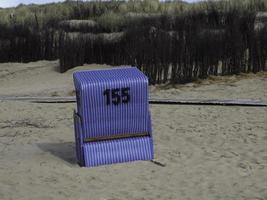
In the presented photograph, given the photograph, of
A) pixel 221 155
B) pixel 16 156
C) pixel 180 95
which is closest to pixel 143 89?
pixel 221 155

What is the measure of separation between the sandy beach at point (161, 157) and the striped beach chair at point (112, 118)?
0.17 metres

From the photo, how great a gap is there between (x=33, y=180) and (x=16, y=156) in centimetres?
133

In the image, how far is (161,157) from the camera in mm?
7828

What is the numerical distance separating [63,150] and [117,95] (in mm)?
1459

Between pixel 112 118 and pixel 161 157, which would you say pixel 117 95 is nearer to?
pixel 112 118

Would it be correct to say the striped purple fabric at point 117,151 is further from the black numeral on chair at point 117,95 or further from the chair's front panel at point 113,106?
the black numeral on chair at point 117,95

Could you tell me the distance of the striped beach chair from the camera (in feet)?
24.1

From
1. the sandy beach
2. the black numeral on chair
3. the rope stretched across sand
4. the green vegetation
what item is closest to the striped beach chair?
the black numeral on chair

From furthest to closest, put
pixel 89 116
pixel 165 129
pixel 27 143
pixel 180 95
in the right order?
pixel 180 95 < pixel 165 129 < pixel 27 143 < pixel 89 116

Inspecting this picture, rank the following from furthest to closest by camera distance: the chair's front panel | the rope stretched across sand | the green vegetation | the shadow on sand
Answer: the green vegetation → the rope stretched across sand → the shadow on sand → the chair's front panel

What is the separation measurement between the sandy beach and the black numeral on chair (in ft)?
2.51

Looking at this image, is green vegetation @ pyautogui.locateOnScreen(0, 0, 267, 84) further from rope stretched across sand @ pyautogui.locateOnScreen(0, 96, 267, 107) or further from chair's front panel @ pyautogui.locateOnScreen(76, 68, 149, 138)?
chair's front panel @ pyautogui.locateOnScreen(76, 68, 149, 138)

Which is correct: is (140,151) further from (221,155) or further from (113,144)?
(221,155)

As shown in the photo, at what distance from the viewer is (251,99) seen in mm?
11758
